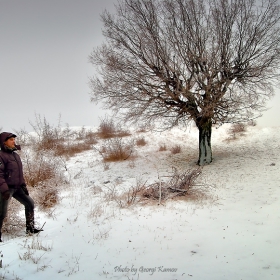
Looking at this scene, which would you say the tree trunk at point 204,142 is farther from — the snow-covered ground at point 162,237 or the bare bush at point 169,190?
the bare bush at point 169,190

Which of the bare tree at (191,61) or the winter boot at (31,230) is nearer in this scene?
the winter boot at (31,230)

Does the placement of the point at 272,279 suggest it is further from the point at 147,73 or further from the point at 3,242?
the point at 147,73

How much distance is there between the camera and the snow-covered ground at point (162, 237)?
12.6 feet

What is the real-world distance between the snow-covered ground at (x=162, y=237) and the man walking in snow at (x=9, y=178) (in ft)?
2.00

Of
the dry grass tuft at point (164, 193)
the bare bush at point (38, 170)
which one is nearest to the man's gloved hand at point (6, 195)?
the dry grass tuft at point (164, 193)

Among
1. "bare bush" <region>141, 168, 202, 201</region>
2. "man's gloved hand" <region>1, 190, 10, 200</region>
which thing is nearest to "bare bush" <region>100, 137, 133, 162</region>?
"bare bush" <region>141, 168, 202, 201</region>

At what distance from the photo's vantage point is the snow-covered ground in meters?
3.83

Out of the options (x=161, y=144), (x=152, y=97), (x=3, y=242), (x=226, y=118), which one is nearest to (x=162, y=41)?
(x=152, y=97)

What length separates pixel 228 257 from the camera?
421 centimetres

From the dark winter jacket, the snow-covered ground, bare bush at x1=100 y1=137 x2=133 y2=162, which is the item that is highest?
the dark winter jacket

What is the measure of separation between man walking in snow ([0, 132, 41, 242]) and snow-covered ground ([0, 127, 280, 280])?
611 mm

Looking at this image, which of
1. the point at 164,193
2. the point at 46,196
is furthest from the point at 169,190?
the point at 46,196

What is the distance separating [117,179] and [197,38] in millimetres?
6958

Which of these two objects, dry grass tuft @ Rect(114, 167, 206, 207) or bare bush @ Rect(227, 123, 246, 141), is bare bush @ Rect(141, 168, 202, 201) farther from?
bare bush @ Rect(227, 123, 246, 141)
